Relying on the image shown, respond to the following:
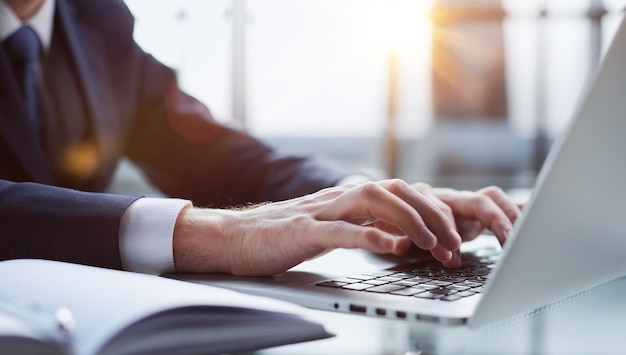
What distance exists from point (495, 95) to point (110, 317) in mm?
4884

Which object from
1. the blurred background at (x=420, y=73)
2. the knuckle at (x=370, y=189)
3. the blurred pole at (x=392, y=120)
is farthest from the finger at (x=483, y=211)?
the blurred pole at (x=392, y=120)

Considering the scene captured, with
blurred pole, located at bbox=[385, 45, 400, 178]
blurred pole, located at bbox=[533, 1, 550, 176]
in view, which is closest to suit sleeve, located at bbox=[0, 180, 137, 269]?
blurred pole, located at bbox=[385, 45, 400, 178]

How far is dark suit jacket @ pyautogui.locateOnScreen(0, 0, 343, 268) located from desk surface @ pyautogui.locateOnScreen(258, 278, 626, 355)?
0.66m

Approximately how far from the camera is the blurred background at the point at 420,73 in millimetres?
3803

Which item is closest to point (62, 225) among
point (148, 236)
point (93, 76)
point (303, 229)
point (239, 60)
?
point (148, 236)

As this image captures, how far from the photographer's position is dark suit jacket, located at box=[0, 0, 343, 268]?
118cm

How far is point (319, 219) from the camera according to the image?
64cm

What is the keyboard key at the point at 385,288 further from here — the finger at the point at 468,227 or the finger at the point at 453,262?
the finger at the point at 468,227

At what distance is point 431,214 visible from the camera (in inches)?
25.0

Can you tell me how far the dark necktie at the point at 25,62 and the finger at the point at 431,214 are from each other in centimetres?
80

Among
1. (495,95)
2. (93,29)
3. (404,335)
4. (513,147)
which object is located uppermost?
(495,95)

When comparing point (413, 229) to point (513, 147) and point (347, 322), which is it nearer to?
point (347, 322)

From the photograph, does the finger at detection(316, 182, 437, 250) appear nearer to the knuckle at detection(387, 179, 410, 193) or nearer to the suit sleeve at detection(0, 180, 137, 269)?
the knuckle at detection(387, 179, 410, 193)

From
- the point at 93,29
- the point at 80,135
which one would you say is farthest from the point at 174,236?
the point at 93,29
